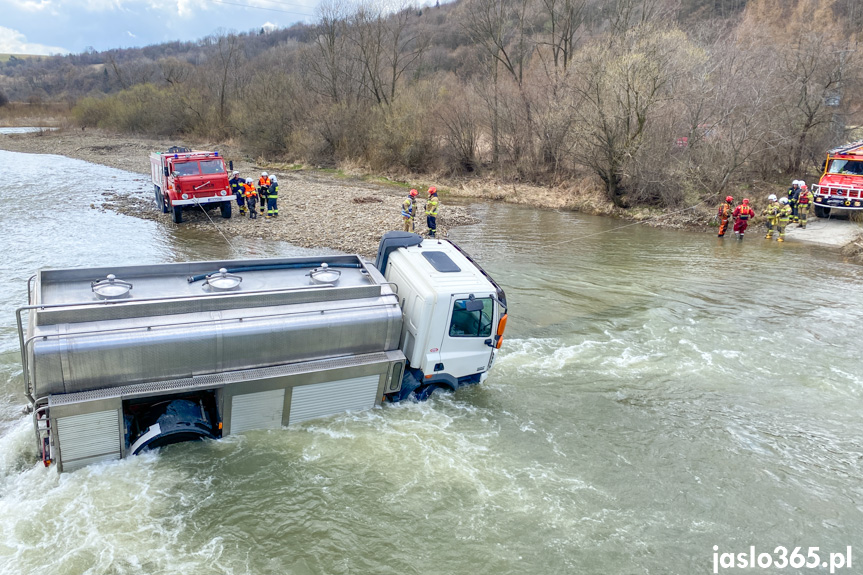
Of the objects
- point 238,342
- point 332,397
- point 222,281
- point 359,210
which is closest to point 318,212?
point 359,210

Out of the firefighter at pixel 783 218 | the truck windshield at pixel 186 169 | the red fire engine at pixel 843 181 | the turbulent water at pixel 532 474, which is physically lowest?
the turbulent water at pixel 532 474

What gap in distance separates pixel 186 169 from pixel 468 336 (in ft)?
54.4

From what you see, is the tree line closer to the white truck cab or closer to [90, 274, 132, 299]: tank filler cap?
the white truck cab

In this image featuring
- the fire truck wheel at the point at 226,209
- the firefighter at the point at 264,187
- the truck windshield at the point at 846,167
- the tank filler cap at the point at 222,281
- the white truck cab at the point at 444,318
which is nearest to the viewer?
the tank filler cap at the point at 222,281

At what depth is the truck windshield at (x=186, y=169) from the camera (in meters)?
20.8

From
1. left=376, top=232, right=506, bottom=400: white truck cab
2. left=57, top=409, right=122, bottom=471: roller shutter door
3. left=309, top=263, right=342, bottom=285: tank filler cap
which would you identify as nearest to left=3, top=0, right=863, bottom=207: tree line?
left=376, top=232, right=506, bottom=400: white truck cab

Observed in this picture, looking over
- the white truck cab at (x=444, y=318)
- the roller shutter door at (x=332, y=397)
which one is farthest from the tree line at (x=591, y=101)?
the roller shutter door at (x=332, y=397)

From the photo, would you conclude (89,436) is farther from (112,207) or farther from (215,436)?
(112,207)

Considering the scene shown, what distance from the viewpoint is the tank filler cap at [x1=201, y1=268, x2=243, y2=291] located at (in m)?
7.83

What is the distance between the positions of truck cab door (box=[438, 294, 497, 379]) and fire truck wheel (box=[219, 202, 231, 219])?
16228 mm

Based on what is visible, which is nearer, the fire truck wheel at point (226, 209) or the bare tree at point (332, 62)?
the fire truck wheel at point (226, 209)

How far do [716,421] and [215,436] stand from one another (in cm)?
765

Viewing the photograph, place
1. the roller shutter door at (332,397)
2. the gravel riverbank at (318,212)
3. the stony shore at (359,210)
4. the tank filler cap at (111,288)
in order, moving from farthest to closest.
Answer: the stony shore at (359,210) → the gravel riverbank at (318,212) → the roller shutter door at (332,397) → the tank filler cap at (111,288)

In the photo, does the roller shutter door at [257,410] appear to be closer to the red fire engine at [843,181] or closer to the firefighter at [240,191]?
the firefighter at [240,191]
